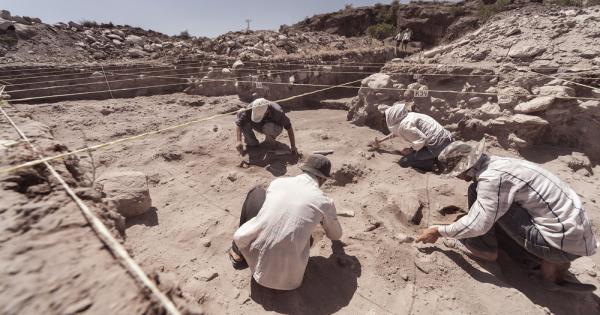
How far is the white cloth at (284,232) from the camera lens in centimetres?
204

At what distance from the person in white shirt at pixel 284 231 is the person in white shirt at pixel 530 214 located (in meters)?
1.13

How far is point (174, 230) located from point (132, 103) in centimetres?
468

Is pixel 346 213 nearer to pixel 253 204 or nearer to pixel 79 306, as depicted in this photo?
pixel 253 204

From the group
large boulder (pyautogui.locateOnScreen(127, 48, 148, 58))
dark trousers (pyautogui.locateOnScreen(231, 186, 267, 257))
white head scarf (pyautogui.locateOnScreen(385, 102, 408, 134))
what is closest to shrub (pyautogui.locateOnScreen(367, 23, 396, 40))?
large boulder (pyautogui.locateOnScreen(127, 48, 148, 58))

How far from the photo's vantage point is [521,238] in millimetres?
2268

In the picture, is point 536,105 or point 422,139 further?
point 536,105

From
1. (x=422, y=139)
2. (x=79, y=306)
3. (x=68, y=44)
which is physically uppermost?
(x=68, y=44)

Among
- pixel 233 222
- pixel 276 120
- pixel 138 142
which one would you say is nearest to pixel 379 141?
pixel 276 120

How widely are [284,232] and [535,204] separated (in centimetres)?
185

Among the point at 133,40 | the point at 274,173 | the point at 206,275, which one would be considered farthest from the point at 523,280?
the point at 133,40

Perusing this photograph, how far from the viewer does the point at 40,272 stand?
104cm

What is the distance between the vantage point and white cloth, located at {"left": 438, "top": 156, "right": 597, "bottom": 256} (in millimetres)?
2045

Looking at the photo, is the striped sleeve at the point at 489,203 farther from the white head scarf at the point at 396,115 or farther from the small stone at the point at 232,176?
the small stone at the point at 232,176

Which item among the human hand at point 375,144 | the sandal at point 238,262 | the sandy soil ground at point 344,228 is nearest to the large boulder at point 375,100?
the sandy soil ground at point 344,228
